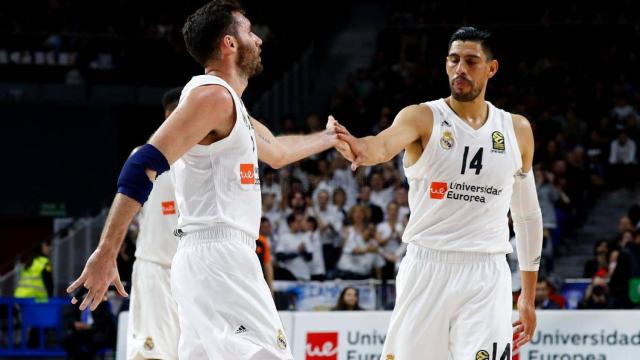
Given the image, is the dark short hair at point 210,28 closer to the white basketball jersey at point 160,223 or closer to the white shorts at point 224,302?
the white shorts at point 224,302

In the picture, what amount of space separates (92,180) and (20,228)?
1.95 meters

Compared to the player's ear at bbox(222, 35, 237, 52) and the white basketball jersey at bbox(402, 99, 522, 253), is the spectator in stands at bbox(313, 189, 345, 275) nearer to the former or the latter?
the white basketball jersey at bbox(402, 99, 522, 253)

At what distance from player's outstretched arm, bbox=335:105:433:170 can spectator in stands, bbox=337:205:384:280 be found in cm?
824

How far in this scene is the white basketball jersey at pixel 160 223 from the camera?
28.7ft

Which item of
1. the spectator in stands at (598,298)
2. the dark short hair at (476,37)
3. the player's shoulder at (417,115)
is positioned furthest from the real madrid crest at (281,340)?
the spectator in stands at (598,298)

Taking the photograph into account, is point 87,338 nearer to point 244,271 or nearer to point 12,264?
point 12,264

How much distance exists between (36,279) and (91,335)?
2.57m

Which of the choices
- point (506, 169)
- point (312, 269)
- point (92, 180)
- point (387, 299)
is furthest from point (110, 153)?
point (506, 169)

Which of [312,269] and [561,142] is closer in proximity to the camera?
[312,269]

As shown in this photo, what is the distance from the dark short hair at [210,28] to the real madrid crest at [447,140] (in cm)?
171

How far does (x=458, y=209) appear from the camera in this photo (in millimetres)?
6512

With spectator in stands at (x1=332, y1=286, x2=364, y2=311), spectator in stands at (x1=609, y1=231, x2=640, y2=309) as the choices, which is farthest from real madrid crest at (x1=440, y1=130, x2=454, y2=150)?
spectator in stands at (x1=609, y1=231, x2=640, y2=309)

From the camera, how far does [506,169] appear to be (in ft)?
21.7

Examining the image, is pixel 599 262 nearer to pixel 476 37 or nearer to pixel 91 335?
pixel 91 335
